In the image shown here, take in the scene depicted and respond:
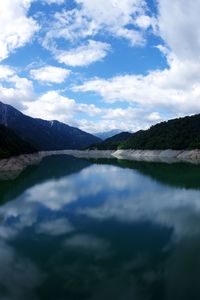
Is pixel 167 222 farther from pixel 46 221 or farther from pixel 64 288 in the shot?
pixel 64 288

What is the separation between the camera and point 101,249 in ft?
70.4

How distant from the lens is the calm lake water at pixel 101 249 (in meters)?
15.4

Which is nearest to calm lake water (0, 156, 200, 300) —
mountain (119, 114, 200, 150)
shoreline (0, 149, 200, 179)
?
shoreline (0, 149, 200, 179)

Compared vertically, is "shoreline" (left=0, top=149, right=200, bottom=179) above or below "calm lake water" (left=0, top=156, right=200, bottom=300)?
above

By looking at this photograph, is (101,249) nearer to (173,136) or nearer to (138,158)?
(173,136)

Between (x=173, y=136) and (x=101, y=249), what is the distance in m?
123

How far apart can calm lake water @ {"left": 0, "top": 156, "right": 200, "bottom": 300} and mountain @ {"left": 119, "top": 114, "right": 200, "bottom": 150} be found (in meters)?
93.7

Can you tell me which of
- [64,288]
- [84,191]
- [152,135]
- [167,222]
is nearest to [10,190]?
[84,191]

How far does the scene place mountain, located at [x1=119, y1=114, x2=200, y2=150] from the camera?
436 ft

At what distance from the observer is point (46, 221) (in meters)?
29.9

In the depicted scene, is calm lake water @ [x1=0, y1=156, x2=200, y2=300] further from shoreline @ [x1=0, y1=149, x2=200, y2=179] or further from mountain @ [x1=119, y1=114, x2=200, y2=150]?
mountain @ [x1=119, y1=114, x2=200, y2=150]

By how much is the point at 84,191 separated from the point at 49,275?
108ft

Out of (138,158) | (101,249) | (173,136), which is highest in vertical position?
(173,136)

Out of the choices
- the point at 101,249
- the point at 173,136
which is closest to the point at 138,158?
the point at 173,136
